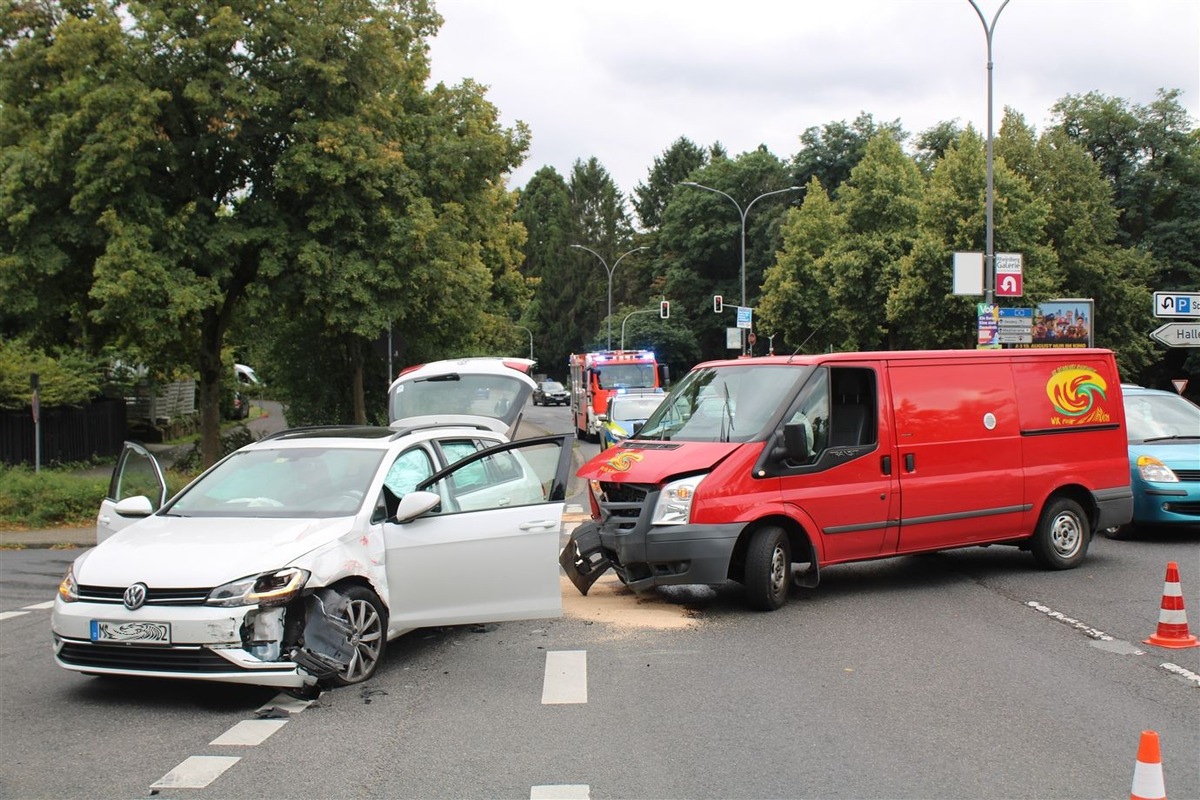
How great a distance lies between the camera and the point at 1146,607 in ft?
30.2

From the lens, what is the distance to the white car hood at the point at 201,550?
20.9 feet

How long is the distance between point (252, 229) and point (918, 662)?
50.0 feet

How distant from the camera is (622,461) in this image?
955 cm

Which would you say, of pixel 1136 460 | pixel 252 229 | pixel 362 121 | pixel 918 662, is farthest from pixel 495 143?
pixel 918 662

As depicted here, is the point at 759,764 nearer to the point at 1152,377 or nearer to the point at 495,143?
the point at 495,143

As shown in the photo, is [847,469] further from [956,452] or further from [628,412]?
[628,412]

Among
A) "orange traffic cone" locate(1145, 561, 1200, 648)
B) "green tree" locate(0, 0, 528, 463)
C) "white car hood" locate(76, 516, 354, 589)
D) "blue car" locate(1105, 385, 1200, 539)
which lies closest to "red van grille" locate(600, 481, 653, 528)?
"white car hood" locate(76, 516, 354, 589)

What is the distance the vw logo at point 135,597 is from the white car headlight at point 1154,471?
11.1 meters

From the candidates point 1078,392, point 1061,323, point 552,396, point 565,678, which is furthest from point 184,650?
point 552,396

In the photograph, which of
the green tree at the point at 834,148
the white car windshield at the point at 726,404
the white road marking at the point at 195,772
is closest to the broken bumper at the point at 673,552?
the white car windshield at the point at 726,404

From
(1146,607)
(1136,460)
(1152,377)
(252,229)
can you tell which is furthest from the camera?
(1152,377)

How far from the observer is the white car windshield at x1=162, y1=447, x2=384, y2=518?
7.35 metres

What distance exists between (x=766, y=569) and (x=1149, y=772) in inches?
201

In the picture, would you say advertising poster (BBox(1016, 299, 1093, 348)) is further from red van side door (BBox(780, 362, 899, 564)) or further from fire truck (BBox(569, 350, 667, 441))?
red van side door (BBox(780, 362, 899, 564))
